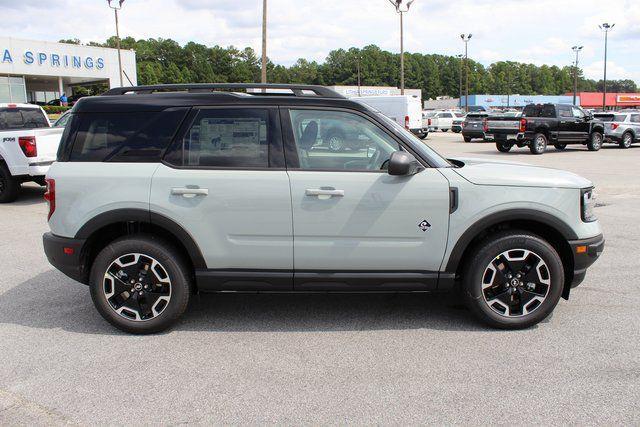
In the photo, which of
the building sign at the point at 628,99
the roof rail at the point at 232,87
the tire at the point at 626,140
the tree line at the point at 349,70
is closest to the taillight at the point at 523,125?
the tire at the point at 626,140

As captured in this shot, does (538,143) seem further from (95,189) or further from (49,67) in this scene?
(49,67)

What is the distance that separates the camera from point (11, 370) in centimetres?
373

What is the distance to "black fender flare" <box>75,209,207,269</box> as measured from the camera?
4.20 meters

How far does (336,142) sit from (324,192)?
17.4 inches

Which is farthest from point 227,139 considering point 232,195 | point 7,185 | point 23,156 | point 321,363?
point 7,185

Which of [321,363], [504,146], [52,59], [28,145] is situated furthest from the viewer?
[52,59]

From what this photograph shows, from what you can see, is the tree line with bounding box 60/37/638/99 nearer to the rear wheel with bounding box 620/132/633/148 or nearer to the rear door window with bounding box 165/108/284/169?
the rear wheel with bounding box 620/132/633/148

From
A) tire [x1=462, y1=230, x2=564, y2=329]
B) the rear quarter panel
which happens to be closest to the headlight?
tire [x1=462, y1=230, x2=564, y2=329]

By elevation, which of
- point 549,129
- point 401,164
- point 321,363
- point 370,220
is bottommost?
point 321,363

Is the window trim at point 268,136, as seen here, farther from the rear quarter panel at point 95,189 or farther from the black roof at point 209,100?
the rear quarter panel at point 95,189

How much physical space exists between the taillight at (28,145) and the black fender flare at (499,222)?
872 centimetres

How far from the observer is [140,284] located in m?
4.32

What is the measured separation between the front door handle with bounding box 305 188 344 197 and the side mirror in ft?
1.33

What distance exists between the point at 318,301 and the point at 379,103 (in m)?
21.9
